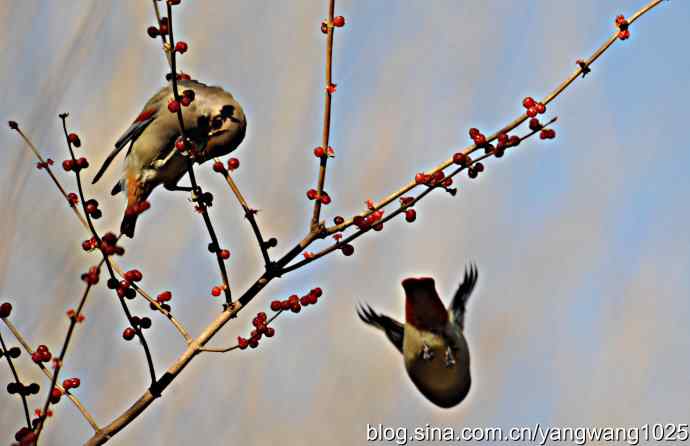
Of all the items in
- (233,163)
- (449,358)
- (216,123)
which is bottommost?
(449,358)

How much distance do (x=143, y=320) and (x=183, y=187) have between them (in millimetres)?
1052

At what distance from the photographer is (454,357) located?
97.0 inches

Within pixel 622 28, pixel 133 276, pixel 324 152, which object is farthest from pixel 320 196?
pixel 622 28

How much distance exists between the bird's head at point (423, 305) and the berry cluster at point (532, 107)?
486 mm

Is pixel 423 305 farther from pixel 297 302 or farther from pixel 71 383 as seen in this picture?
pixel 71 383

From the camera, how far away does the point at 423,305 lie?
2322 mm

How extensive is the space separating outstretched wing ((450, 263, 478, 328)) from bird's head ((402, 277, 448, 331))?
0.97 ft

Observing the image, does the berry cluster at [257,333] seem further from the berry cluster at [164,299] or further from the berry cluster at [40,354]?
the berry cluster at [40,354]

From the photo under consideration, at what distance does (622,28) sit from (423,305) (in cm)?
83

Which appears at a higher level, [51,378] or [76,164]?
[76,164]

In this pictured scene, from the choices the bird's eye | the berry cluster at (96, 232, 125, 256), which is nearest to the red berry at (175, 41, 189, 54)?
the bird's eye

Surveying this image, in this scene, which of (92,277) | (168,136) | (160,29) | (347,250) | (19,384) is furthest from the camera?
(168,136)

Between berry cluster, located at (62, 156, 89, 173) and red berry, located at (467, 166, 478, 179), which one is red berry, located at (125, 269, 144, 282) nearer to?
berry cluster, located at (62, 156, 89, 173)

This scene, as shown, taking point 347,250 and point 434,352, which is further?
point 434,352
